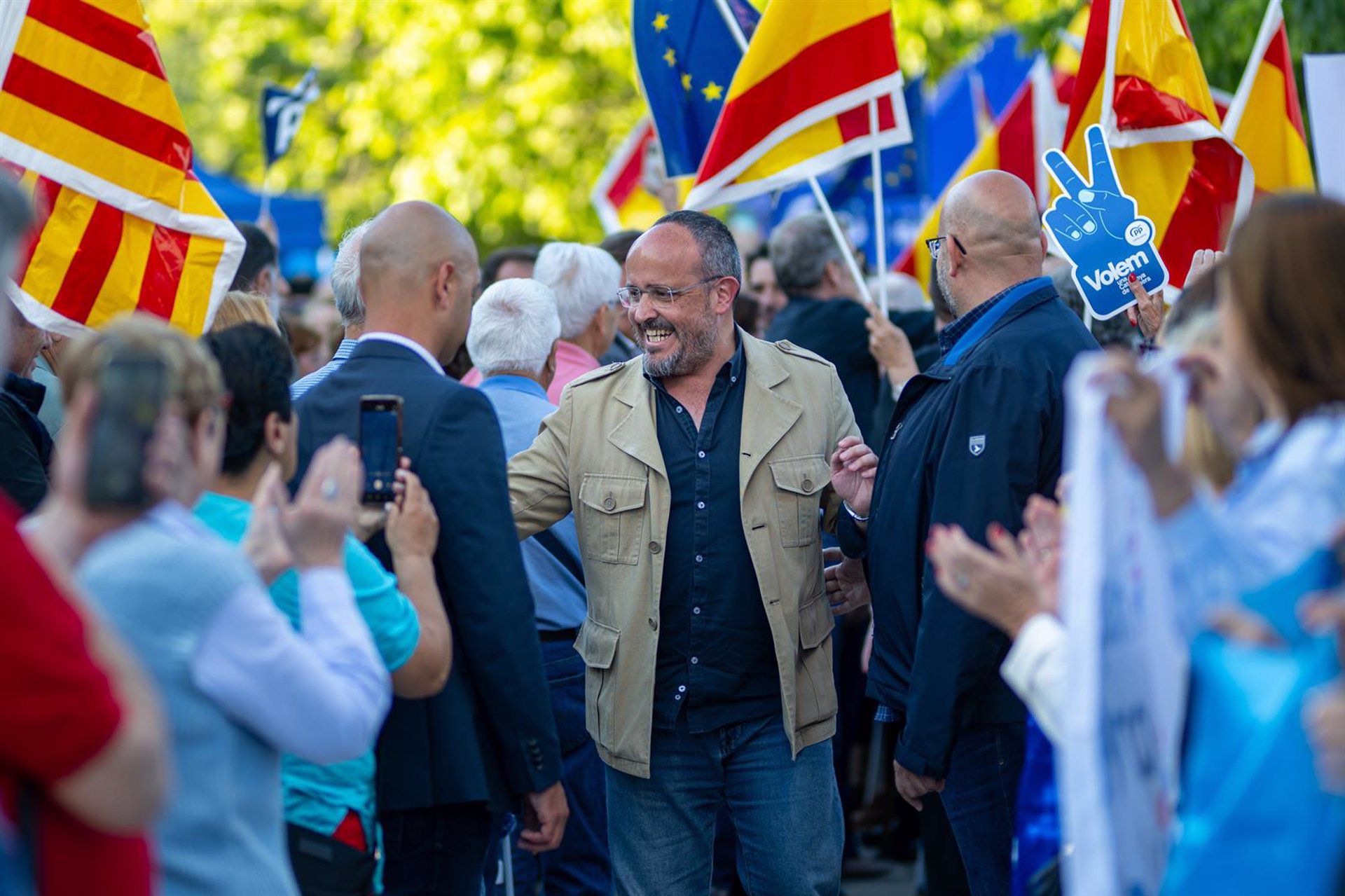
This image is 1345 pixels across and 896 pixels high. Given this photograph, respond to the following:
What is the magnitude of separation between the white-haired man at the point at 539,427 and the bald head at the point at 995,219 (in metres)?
1.44

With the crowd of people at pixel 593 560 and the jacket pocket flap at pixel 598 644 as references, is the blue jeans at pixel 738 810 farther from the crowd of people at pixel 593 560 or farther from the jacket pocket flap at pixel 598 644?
the jacket pocket flap at pixel 598 644

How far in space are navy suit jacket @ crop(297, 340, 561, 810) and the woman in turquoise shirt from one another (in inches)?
7.4

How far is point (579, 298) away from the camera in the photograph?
6367mm

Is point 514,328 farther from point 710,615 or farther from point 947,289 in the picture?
point 947,289

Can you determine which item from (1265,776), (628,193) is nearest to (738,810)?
(1265,776)

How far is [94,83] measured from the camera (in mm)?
5230

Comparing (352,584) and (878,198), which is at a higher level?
(878,198)

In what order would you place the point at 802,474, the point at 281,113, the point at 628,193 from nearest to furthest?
the point at 802,474, the point at 281,113, the point at 628,193

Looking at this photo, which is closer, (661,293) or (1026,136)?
(661,293)

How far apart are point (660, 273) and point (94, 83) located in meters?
1.95

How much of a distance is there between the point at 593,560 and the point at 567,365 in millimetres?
1681

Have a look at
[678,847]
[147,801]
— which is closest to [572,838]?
[678,847]

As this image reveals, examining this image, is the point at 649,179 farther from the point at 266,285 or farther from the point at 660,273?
the point at 660,273

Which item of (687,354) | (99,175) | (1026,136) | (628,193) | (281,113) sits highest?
(281,113)
